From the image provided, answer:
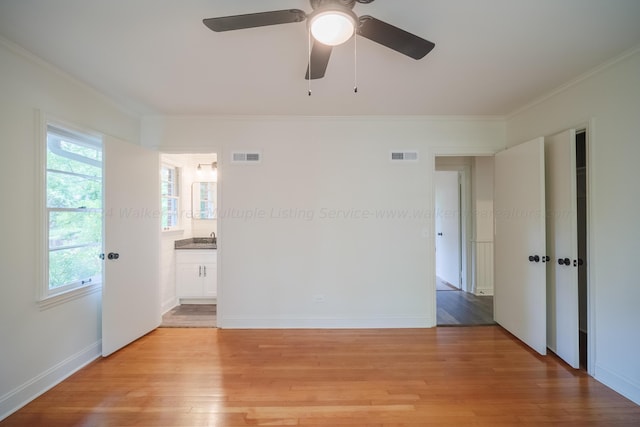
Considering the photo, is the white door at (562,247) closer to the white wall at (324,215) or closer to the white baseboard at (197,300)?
the white wall at (324,215)

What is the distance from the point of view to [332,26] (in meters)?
1.28

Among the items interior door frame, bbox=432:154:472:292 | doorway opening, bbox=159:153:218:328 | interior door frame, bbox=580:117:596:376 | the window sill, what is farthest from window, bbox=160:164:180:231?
interior door frame, bbox=580:117:596:376

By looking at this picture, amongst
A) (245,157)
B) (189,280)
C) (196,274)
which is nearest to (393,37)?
(245,157)

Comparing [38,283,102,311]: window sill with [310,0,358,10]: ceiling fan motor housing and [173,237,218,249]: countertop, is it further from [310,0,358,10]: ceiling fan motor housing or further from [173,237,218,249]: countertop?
[310,0,358,10]: ceiling fan motor housing

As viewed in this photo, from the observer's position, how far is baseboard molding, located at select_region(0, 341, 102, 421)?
71.9 inches

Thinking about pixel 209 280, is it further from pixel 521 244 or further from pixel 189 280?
pixel 521 244

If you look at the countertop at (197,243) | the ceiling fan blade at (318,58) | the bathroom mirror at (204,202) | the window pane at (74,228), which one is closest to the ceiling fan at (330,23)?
the ceiling fan blade at (318,58)

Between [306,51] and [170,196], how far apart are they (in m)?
3.21

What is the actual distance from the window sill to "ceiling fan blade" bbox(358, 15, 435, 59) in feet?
9.78

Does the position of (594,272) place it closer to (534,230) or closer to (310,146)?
(534,230)

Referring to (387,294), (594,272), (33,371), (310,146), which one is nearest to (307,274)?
(387,294)

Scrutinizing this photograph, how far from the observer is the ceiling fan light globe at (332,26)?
1247mm

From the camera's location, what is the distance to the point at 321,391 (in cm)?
204

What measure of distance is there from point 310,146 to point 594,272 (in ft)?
9.52
